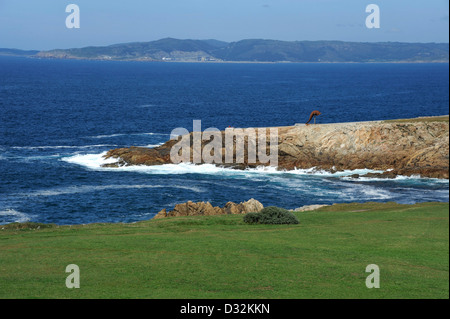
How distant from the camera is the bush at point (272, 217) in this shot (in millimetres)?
33344

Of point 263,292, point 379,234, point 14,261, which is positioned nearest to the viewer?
point 263,292

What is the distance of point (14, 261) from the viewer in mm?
25078

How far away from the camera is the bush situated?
109ft

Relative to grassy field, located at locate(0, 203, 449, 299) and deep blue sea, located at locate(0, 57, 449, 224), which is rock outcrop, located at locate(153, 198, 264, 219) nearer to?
deep blue sea, located at locate(0, 57, 449, 224)

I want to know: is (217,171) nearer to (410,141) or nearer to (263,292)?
(410,141)

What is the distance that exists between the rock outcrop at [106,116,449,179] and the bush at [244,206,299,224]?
3473 centimetres

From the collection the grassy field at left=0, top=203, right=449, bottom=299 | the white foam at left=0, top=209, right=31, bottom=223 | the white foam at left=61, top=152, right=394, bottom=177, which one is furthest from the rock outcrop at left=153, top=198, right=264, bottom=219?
the white foam at left=61, top=152, right=394, bottom=177

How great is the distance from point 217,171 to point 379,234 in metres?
44.8

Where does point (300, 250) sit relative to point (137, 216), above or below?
above

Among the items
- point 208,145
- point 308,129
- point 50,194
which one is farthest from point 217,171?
point 50,194

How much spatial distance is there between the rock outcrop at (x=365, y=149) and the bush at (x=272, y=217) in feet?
114

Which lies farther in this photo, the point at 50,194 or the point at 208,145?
the point at 208,145

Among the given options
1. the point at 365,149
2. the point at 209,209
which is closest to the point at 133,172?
the point at 209,209

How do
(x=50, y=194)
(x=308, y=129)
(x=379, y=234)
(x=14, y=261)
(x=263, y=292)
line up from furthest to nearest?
(x=308, y=129) < (x=50, y=194) < (x=379, y=234) < (x=14, y=261) < (x=263, y=292)
